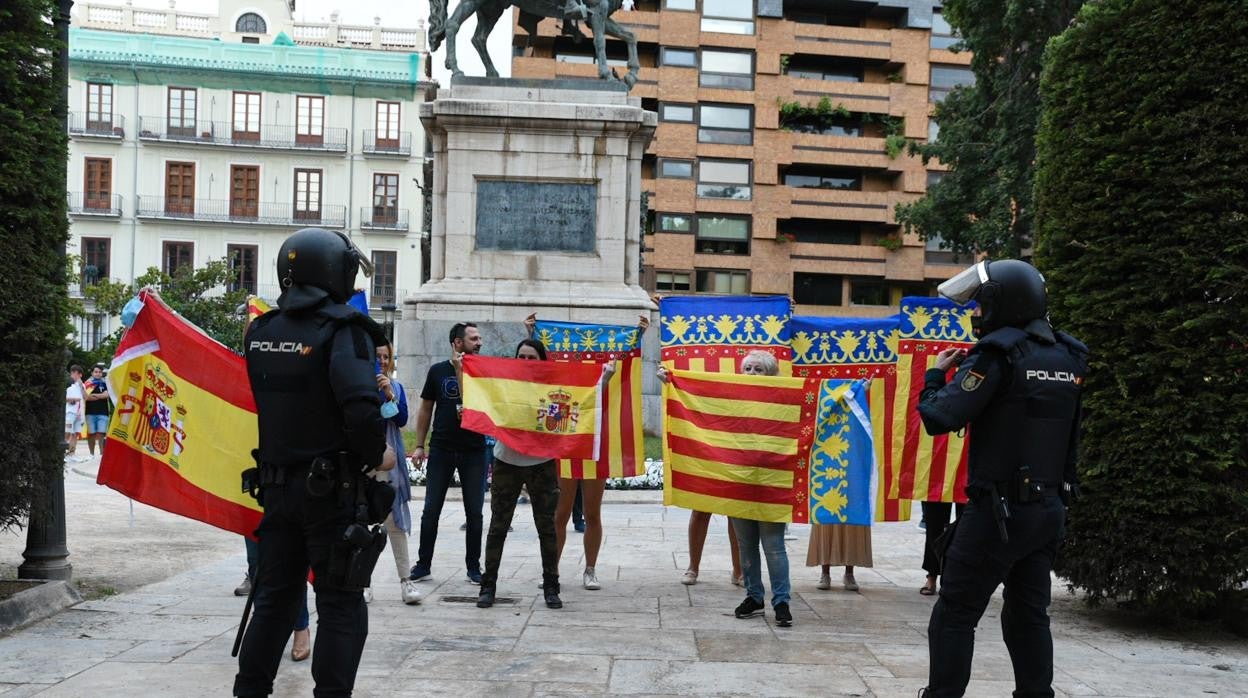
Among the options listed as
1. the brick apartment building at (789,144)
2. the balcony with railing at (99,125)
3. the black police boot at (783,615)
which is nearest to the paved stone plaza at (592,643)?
the black police boot at (783,615)

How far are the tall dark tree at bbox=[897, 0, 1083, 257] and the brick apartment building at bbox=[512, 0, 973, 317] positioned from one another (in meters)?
27.2

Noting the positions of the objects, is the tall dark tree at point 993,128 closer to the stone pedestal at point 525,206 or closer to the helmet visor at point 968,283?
the stone pedestal at point 525,206

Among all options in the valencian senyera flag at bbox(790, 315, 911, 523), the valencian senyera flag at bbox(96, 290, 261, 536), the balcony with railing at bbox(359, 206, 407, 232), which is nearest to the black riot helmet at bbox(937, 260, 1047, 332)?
the valencian senyera flag at bbox(790, 315, 911, 523)

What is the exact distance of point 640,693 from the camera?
607cm

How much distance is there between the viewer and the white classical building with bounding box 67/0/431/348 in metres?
60.6

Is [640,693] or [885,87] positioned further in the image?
[885,87]

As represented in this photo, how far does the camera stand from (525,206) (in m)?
18.4

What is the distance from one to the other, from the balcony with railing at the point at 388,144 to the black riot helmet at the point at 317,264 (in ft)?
192

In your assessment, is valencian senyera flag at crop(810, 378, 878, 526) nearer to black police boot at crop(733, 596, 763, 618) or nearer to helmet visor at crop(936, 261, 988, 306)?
black police boot at crop(733, 596, 763, 618)

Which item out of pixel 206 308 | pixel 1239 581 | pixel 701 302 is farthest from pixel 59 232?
pixel 206 308

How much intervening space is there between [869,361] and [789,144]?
5395cm

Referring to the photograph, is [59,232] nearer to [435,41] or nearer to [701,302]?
[701,302]

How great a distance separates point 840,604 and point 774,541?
1185mm

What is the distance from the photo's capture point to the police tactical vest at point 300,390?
5.03 meters
